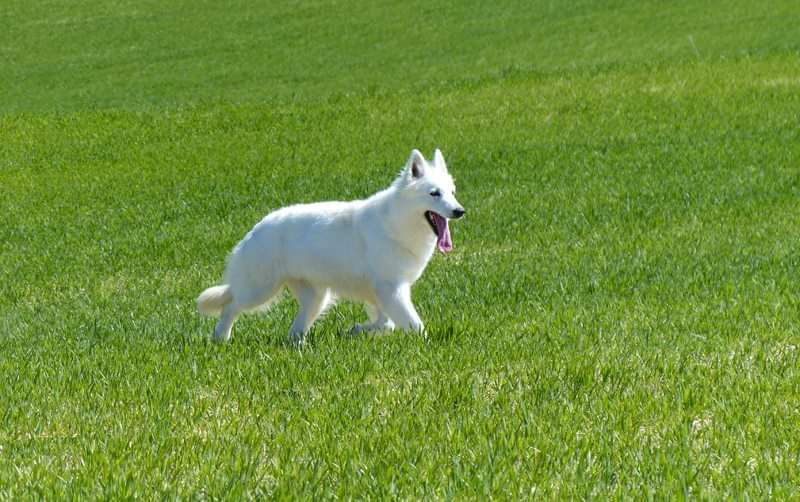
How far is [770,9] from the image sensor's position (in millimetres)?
40719

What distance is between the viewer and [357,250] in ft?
27.7

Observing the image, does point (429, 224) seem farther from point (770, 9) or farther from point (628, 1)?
point (628, 1)

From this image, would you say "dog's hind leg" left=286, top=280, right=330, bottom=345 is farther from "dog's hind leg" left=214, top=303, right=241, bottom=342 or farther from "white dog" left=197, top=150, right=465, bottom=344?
"dog's hind leg" left=214, top=303, right=241, bottom=342

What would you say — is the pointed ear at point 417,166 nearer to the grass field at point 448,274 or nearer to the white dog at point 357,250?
the white dog at point 357,250

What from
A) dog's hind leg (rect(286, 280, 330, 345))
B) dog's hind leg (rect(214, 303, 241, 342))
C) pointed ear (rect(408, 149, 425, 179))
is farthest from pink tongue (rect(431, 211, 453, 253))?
dog's hind leg (rect(214, 303, 241, 342))

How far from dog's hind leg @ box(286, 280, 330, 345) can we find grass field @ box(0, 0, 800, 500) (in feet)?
0.74

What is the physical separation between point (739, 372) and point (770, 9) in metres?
37.2

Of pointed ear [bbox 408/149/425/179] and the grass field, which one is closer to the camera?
the grass field

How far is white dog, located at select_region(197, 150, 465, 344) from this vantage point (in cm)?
828

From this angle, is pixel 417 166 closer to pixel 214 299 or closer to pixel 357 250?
pixel 357 250

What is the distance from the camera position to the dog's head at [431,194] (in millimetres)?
8133

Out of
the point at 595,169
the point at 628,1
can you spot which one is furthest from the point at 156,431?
the point at 628,1

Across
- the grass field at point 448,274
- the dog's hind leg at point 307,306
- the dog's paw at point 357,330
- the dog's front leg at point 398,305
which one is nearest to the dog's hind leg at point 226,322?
the grass field at point 448,274

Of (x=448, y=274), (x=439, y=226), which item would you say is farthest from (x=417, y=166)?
(x=448, y=274)
